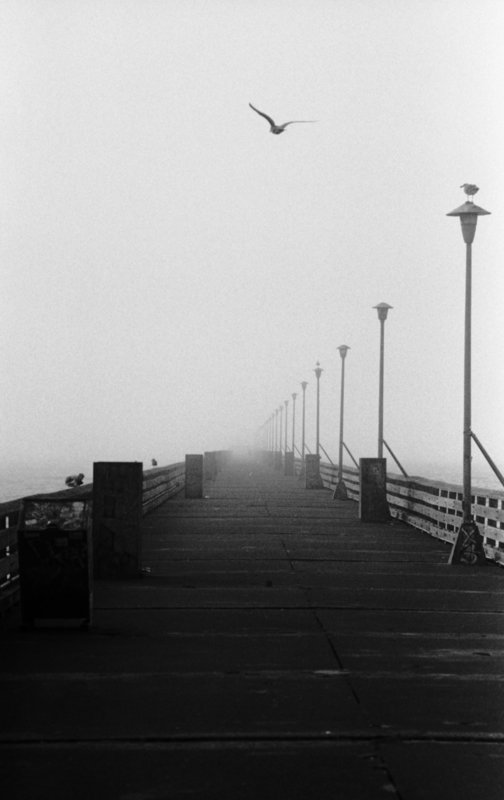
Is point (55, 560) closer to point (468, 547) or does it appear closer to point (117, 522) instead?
point (117, 522)

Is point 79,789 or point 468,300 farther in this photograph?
point 468,300

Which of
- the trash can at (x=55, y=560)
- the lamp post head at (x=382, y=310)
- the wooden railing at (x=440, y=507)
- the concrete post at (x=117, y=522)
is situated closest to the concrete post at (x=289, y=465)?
the lamp post head at (x=382, y=310)

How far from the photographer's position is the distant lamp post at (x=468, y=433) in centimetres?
1593

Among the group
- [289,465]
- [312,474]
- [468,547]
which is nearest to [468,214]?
[468,547]

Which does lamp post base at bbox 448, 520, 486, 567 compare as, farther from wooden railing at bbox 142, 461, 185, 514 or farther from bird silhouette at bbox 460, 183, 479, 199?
wooden railing at bbox 142, 461, 185, 514

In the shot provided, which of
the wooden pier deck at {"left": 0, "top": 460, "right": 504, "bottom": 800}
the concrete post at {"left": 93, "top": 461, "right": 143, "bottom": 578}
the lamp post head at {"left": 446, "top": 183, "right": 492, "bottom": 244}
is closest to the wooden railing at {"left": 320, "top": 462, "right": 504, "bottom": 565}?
the wooden pier deck at {"left": 0, "top": 460, "right": 504, "bottom": 800}

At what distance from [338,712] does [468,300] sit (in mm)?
10974

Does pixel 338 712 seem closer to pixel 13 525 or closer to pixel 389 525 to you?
pixel 13 525

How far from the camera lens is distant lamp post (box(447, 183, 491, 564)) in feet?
52.3

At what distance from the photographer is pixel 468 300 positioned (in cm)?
1691

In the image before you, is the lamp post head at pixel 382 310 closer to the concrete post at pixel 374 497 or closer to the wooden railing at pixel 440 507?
the wooden railing at pixel 440 507

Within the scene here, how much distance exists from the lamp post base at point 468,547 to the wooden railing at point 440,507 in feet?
0.59

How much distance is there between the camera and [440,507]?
70.6 ft

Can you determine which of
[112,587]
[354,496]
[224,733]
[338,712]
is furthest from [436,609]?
[354,496]
